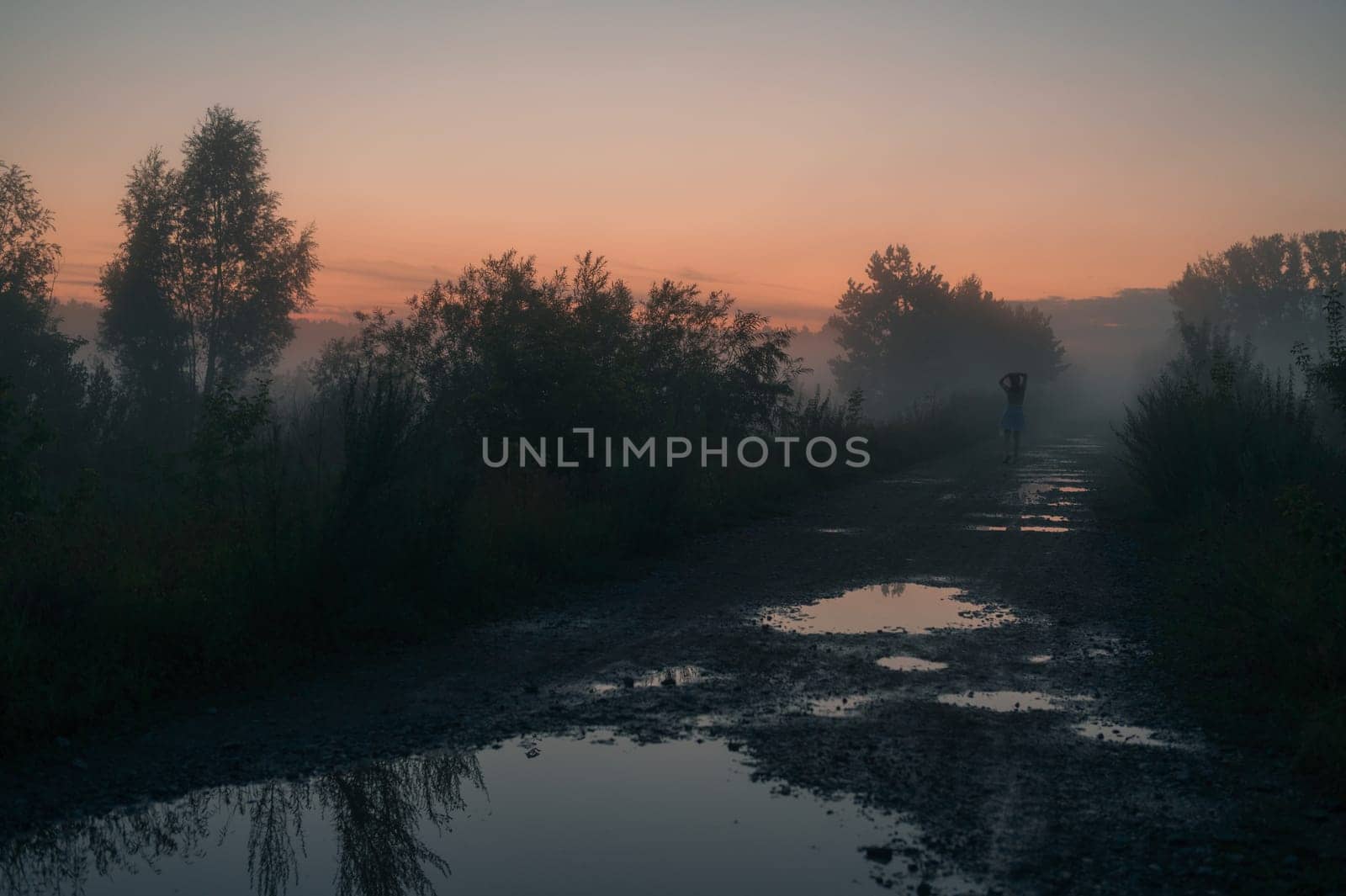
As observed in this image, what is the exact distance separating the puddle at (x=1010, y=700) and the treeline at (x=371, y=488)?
179 inches

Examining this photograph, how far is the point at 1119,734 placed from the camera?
5.92 m

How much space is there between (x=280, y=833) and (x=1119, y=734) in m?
4.72

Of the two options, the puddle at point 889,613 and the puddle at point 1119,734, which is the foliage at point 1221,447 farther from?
the puddle at point 1119,734

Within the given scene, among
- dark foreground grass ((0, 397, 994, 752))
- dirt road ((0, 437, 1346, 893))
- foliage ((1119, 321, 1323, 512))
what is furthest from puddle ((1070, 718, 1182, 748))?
foliage ((1119, 321, 1323, 512))

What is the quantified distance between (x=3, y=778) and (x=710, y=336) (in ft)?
67.8

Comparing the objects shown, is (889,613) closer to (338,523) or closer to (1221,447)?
(338,523)

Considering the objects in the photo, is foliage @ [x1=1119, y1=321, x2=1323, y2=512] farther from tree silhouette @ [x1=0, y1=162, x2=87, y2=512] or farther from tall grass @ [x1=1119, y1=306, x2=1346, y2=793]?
tree silhouette @ [x1=0, y1=162, x2=87, y2=512]

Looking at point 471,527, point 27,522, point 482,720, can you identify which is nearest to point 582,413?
point 471,527

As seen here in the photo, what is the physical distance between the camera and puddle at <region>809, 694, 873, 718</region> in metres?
6.30

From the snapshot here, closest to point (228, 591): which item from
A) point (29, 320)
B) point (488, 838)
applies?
point (488, 838)

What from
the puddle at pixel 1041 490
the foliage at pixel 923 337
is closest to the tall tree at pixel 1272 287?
the foliage at pixel 923 337

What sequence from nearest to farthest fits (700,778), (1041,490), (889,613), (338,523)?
(700,778)
(338,523)
(889,613)
(1041,490)

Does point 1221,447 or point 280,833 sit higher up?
point 1221,447

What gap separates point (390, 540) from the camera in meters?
8.86
